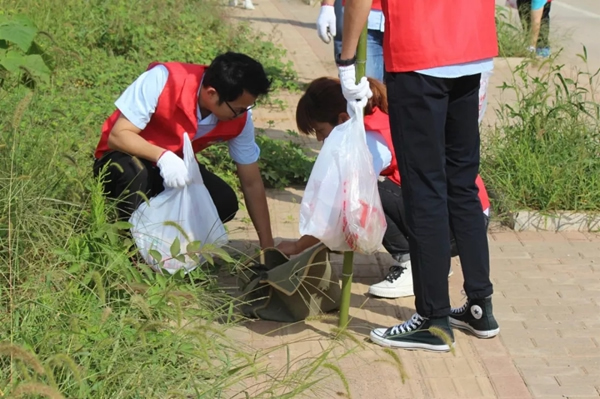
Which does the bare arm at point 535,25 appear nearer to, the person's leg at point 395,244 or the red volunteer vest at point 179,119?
the person's leg at point 395,244

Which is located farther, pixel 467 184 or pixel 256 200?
pixel 256 200

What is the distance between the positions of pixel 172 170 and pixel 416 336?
1.23 m

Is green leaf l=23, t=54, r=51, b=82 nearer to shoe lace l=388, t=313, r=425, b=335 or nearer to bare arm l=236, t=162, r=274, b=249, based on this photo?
bare arm l=236, t=162, r=274, b=249

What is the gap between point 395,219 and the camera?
4086mm

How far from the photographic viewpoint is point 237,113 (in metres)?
4.00

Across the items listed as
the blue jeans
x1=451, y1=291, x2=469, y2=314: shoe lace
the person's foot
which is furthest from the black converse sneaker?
the person's foot

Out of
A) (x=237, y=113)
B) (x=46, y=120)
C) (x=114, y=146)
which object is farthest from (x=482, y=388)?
(x=46, y=120)

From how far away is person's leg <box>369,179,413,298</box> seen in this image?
406 centimetres

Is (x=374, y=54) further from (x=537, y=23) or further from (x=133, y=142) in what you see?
(x=537, y=23)

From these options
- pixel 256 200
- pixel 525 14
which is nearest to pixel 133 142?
pixel 256 200

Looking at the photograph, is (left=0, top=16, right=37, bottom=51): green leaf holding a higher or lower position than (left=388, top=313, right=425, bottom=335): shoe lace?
higher

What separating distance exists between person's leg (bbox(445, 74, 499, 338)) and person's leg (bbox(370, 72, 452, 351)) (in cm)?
12

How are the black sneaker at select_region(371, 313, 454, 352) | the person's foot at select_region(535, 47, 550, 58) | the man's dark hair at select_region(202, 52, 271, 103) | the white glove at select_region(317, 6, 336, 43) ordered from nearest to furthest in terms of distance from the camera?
the black sneaker at select_region(371, 313, 454, 352) < the man's dark hair at select_region(202, 52, 271, 103) < the white glove at select_region(317, 6, 336, 43) < the person's foot at select_region(535, 47, 550, 58)

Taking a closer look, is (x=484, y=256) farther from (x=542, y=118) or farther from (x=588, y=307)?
(x=542, y=118)
